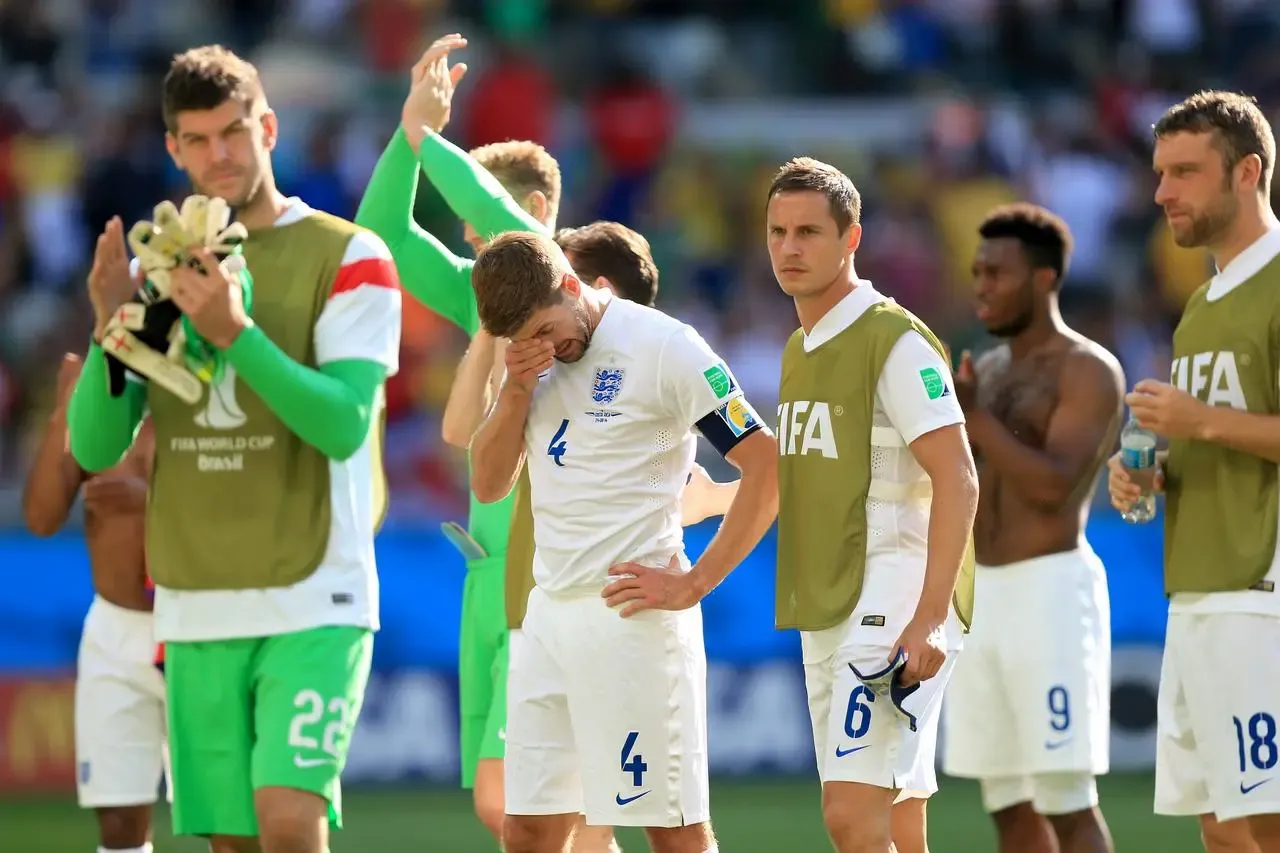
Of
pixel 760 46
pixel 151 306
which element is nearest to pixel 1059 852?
pixel 151 306

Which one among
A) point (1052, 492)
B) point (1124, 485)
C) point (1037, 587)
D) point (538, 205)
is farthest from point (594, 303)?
point (1037, 587)

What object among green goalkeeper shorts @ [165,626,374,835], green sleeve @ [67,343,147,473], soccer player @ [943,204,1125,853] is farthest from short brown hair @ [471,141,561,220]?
green goalkeeper shorts @ [165,626,374,835]

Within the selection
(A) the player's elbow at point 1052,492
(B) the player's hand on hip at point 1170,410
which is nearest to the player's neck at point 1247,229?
(B) the player's hand on hip at point 1170,410

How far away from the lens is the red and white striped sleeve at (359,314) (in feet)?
19.1

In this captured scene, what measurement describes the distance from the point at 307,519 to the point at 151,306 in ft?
2.51

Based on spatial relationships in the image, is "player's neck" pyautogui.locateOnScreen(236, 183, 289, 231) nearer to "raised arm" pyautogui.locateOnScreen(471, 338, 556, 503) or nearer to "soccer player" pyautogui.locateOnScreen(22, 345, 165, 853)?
"raised arm" pyautogui.locateOnScreen(471, 338, 556, 503)

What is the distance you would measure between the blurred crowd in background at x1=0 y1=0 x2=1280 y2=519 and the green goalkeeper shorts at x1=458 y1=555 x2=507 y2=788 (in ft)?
23.0

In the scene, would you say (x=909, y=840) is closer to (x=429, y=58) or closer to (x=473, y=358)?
(x=473, y=358)

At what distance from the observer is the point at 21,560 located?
1206 centimetres

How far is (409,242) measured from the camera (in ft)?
23.7

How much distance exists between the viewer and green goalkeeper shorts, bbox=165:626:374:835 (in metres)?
5.63

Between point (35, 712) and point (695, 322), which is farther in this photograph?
point (695, 322)

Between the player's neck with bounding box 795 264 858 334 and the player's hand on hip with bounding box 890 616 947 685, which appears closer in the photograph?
the player's hand on hip with bounding box 890 616 947 685

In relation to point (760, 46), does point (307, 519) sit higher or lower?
lower
